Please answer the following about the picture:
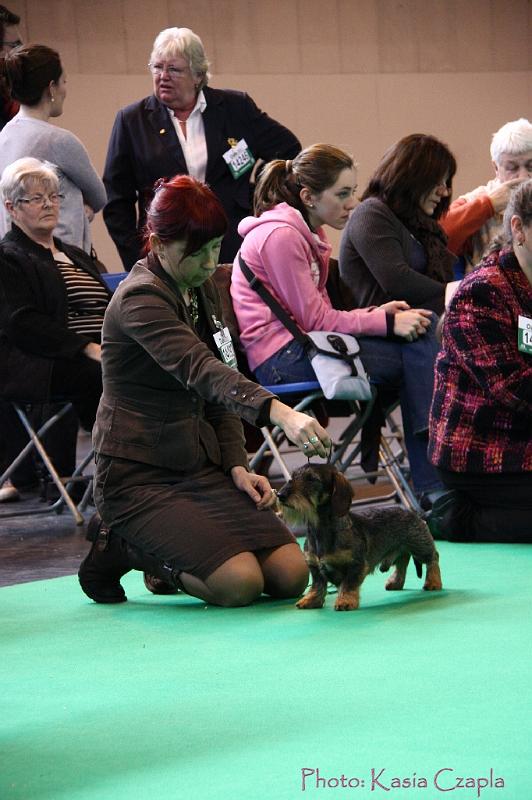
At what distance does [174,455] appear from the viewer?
120 inches

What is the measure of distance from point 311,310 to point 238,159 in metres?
1.22

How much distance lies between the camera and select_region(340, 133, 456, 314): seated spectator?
4594 millimetres

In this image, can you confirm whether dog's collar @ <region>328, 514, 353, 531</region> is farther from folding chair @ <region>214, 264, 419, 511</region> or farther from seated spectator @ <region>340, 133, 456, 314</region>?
seated spectator @ <region>340, 133, 456, 314</region>

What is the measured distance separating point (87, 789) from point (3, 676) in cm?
72

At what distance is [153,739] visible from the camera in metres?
1.96

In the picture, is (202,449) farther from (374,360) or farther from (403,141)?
(403,141)

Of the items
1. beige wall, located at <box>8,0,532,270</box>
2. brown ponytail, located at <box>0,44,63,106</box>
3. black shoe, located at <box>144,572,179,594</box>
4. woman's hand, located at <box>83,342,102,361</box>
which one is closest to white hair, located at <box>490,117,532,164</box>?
brown ponytail, located at <box>0,44,63,106</box>

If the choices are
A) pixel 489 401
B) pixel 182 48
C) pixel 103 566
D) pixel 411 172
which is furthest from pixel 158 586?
pixel 182 48

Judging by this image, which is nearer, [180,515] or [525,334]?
[180,515]

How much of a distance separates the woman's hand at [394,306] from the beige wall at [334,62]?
4435 mm

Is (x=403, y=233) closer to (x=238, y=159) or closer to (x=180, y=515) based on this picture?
(x=238, y=159)

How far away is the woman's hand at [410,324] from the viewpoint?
14.2 feet

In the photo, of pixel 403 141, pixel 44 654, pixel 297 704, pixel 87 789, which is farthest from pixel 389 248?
pixel 87 789

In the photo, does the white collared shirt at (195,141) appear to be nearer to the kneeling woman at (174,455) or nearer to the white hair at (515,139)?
the white hair at (515,139)
